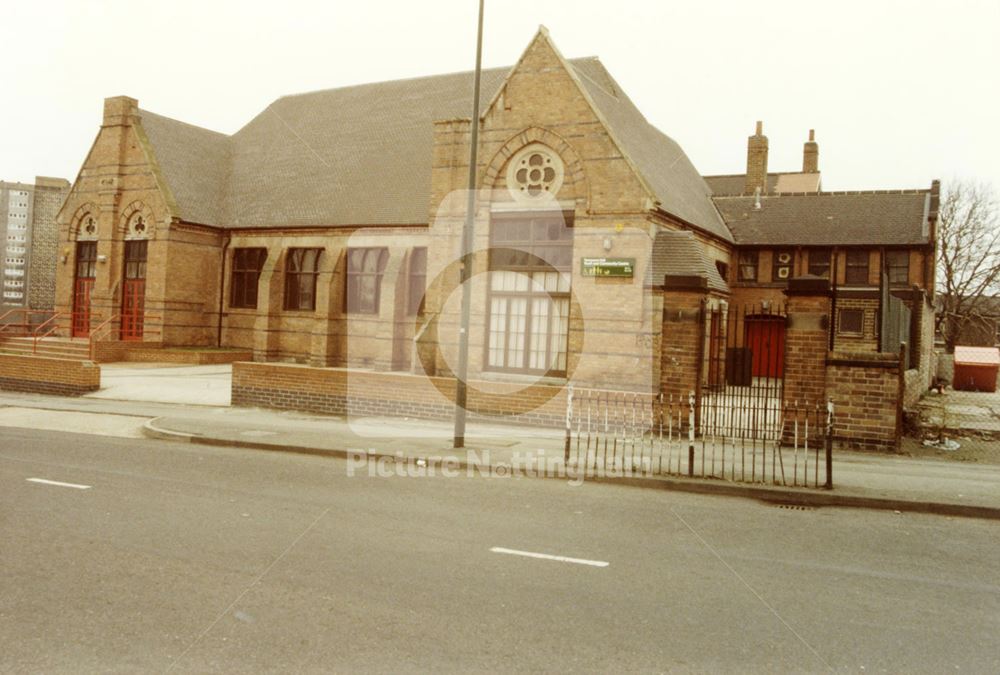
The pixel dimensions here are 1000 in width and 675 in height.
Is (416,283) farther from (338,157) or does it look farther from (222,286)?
(222,286)

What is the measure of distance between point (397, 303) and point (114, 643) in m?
22.3

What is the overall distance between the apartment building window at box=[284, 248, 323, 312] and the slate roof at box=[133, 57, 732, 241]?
1215 mm

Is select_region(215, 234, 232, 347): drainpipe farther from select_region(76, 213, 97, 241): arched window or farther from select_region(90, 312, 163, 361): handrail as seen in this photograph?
select_region(76, 213, 97, 241): arched window

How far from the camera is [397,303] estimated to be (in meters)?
27.1

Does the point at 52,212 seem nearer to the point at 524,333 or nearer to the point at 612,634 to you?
the point at 524,333

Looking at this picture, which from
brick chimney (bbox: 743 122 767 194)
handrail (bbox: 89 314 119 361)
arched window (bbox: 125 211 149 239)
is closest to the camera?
handrail (bbox: 89 314 119 361)

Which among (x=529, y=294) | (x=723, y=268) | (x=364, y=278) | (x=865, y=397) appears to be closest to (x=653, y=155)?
(x=529, y=294)

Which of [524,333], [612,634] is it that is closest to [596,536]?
[612,634]

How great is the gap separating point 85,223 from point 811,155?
1491 inches

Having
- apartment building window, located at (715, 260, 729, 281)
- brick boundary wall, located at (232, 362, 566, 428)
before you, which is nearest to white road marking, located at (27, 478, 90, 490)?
brick boundary wall, located at (232, 362, 566, 428)

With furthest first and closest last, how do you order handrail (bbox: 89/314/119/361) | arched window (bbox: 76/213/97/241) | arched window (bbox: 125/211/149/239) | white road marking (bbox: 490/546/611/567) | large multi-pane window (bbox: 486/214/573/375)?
arched window (bbox: 76/213/97/241) → arched window (bbox: 125/211/149/239) → handrail (bbox: 89/314/119/361) → large multi-pane window (bbox: 486/214/573/375) → white road marking (bbox: 490/546/611/567)

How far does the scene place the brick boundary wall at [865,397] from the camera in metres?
13.5

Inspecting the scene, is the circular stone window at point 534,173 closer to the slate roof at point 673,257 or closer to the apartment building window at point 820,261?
the slate roof at point 673,257

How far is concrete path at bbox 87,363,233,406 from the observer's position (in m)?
20.9
